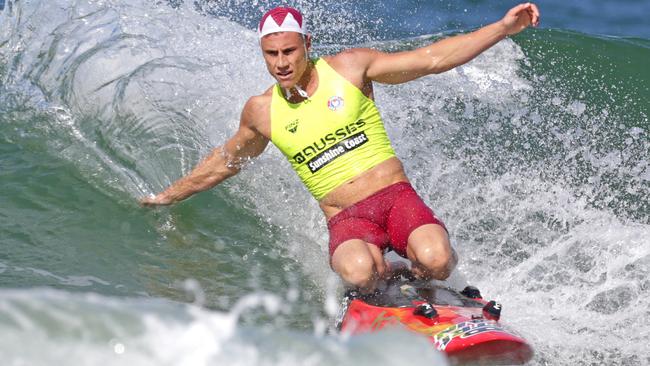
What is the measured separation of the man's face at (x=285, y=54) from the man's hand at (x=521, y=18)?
47.8 inches

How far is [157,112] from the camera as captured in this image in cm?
864

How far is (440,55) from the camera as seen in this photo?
6.06 meters

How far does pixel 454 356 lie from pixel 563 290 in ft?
6.38

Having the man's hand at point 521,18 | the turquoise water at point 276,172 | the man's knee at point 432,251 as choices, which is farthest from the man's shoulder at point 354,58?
the turquoise water at point 276,172

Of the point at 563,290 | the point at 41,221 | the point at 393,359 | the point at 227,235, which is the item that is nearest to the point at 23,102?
the point at 41,221

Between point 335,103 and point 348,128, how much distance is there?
17 cm

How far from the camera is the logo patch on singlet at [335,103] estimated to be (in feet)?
20.2

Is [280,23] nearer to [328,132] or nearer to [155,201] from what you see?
[328,132]

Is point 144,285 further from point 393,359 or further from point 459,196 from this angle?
point 393,359

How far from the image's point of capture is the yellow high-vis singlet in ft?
20.2

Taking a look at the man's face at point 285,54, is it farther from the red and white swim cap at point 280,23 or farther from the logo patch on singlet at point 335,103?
the logo patch on singlet at point 335,103

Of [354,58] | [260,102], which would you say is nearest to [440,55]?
[354,58]

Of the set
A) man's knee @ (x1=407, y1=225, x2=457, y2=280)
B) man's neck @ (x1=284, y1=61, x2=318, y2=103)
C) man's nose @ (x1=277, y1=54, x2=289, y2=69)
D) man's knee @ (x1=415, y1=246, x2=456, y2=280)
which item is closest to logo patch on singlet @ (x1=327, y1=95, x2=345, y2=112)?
man's neck @ (x1=284, y1=61, x2=318, y2=103)

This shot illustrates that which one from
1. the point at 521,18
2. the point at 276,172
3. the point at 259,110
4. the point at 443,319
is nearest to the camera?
the point at 443,319
